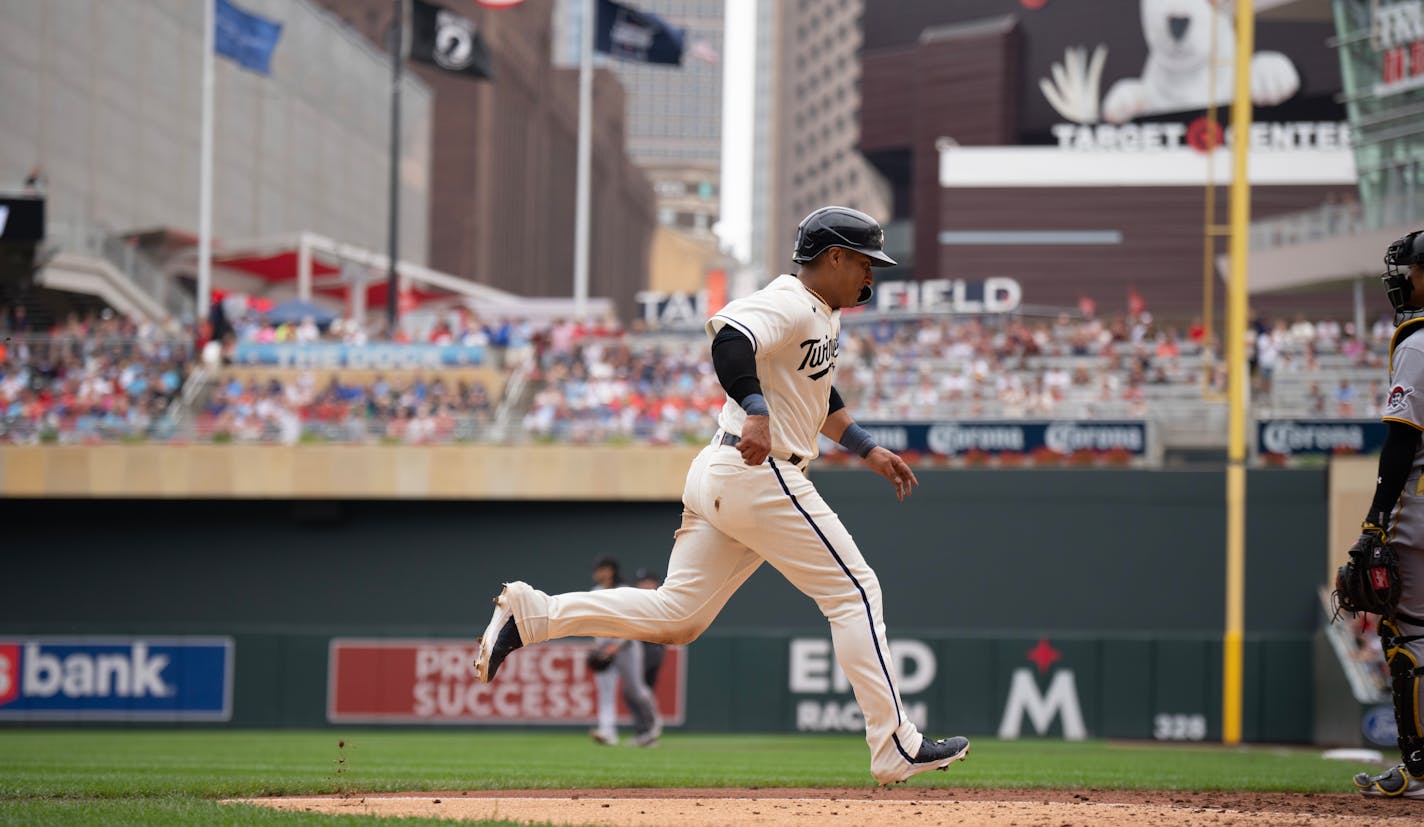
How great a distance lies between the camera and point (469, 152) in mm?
74375

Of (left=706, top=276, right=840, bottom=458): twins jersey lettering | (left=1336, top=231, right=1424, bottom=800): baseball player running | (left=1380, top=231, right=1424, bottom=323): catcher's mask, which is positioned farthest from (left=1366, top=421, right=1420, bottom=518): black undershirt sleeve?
(left=706, top=276, right=840, bottom=458): twins jersey lettering

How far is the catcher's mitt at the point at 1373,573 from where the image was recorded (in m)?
6.97

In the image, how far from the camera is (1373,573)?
6.98 meters

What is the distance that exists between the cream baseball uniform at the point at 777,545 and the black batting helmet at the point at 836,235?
0.51ft

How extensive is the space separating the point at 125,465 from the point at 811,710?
1093 centimetres

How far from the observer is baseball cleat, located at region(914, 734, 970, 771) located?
20.8 ft

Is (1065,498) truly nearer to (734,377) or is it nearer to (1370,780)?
(1370,780)

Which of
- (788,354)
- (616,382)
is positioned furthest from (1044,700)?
(788,354)

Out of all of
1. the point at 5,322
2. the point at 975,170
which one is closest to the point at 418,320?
the point at 5,322

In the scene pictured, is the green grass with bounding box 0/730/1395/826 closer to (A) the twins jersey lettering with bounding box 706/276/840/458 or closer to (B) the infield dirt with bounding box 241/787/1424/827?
(B) the infield dirt with bounding box 241/787/1424/827

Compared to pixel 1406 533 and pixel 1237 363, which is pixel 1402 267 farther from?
pixel 1237 363

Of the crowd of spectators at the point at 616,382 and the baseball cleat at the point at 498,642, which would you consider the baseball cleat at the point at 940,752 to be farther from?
the crowd of spectators at the point at 616,382

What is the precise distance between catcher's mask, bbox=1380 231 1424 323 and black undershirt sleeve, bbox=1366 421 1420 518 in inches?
23.0

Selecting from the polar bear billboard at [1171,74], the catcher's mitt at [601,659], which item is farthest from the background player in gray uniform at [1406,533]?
the polar bear billboard at [1171,74]
